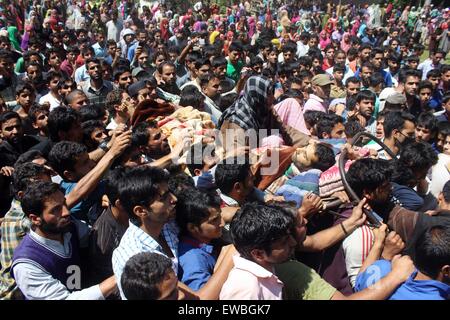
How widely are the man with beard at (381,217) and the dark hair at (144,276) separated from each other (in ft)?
3.66

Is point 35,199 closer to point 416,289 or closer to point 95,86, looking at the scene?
point 416,289

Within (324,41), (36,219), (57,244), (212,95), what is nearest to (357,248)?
(57,244)

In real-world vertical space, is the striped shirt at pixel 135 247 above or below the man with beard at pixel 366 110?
above

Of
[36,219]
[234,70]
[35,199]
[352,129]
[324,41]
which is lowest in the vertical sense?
[324,41]

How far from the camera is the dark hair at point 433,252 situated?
2.01m

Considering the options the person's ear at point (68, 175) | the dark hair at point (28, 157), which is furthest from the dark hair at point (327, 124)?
the dark hair at point (28, 157)

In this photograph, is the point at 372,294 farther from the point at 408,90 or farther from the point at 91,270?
the point at 408,90

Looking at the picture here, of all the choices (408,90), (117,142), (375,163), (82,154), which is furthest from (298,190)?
(408,90)

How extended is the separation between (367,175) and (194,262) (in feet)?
3.79

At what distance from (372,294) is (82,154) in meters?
2.02

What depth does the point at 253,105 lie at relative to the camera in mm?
3580

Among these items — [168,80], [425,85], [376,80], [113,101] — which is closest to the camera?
[113,101]

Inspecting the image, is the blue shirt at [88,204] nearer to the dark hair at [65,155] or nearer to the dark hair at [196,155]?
the dark hair at [65,155]

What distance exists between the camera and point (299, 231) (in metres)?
2.30
